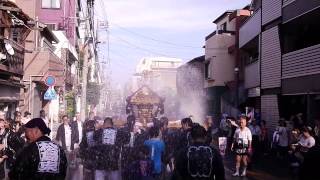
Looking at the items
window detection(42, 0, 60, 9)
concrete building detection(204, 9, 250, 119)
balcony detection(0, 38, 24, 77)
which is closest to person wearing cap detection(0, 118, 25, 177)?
balcony detection(0, 38, 24, 77)

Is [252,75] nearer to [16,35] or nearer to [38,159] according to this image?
[16,35]

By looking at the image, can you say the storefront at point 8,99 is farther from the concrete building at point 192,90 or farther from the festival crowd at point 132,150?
the concrete building at point 192,90

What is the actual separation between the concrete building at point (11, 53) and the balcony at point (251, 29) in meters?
11.5

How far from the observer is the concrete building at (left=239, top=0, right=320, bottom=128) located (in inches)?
779

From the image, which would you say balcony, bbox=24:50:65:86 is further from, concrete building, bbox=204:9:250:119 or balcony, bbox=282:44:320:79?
concrete building, bbox=204:9:250:119

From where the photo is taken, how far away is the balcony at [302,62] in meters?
18.9

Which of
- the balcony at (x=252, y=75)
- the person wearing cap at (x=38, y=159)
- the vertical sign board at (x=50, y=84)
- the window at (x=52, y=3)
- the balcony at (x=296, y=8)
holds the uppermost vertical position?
the window at (x=52, y=3)

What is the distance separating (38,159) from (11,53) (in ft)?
50.5

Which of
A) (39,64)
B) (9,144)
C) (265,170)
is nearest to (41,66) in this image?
(39,64)

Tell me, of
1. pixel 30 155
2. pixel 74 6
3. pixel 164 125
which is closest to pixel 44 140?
pixel 30 155

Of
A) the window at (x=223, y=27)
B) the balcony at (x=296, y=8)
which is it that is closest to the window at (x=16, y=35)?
the balcony at (x=296, y=8)

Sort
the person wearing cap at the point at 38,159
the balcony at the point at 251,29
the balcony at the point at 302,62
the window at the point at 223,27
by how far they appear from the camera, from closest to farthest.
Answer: the person wearing cap at the point at 38,159, the balcony at the point at 302,62, the balcony at the point at 251,29, the window at the point at 223,27

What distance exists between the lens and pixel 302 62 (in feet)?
66.9

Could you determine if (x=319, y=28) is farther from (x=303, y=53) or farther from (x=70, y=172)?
(x=70, y=172)
